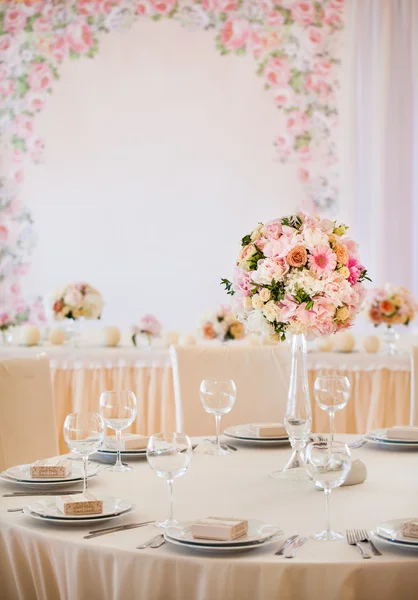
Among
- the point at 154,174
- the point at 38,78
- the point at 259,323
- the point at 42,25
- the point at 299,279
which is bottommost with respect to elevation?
the point at 259,323

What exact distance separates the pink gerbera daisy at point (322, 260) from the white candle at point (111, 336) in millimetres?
2521

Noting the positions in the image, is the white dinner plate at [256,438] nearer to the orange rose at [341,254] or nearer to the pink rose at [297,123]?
the orange rose at [341,254]

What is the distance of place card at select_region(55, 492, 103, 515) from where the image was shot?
173 cm

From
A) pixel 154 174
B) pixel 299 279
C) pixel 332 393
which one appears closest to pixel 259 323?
pixel 299 279

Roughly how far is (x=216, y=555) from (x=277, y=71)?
4.18 metres

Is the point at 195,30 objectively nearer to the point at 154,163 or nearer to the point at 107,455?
Answer: the point at 154,163

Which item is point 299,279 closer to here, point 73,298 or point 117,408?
point 117,408

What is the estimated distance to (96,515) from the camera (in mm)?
1721

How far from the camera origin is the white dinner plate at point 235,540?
1541 millimetres

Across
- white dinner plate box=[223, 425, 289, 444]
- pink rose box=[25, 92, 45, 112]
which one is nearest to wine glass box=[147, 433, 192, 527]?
white dinner plate box=[223, 425, 289, 444]

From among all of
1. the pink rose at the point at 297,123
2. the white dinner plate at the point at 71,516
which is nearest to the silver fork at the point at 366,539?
the white dinner plate at the point at 71,516

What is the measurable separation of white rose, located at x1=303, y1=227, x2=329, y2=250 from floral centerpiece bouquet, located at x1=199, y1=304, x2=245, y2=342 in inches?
86.2

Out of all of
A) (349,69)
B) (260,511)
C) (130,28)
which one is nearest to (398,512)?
(260,511)

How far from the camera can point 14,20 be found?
538 centimetres
